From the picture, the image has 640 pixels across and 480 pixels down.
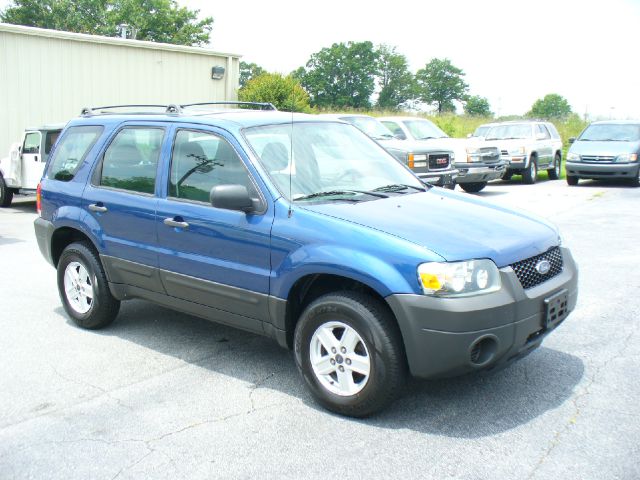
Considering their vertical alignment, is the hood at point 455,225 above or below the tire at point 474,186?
above

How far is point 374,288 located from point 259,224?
3.08ft

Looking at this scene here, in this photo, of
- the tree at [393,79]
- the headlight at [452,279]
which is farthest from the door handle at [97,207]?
the tree at [393,79]

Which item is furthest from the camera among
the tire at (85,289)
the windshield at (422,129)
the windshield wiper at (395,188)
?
the windshield at (422,129)

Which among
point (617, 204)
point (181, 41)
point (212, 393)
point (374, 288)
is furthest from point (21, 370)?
point (181, 41)

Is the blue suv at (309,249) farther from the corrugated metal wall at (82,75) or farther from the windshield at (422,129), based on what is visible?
the corrugated metal wall at (82,75)

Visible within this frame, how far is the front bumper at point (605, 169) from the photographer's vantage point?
18688 mm

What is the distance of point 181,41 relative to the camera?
61.8m

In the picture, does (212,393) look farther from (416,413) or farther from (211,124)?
(211,124)

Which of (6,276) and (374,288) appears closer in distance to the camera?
(374,288)

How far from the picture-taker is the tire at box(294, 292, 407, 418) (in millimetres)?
3984

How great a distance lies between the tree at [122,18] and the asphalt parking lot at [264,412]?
58.9 m

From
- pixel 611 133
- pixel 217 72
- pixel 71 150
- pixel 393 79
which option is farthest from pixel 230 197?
pixel 393 79

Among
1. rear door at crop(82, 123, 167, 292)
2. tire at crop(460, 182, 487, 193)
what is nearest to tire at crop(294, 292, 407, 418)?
rear door at crop(82, 123, 167, 292)

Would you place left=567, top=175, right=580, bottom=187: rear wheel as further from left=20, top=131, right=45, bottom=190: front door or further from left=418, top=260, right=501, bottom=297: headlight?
left=418, top=260, right=501, bottom=297: headlight
